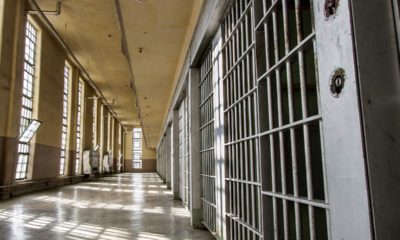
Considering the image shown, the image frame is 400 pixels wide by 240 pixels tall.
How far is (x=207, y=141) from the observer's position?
703 centimetres

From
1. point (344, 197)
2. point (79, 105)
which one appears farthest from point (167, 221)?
point (79, 105)

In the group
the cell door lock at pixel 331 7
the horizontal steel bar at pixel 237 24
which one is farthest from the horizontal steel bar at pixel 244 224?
the horizontal steel bar at pixel 237 24

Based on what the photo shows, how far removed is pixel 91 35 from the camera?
62.1 feet

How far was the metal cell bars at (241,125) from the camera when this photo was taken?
12.2ft

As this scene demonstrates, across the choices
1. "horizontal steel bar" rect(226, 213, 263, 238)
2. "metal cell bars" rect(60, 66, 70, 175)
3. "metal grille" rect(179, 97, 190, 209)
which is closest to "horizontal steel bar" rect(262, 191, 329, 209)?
"horizontal steel bar" rect(226, 213, 263, 238)

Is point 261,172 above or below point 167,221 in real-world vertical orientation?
above

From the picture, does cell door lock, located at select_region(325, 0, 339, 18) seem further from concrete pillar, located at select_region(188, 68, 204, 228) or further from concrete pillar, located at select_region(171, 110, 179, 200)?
concrete pillar, located at select_region(171, 110, 179, 200)

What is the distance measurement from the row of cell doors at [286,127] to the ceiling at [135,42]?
1.96 m

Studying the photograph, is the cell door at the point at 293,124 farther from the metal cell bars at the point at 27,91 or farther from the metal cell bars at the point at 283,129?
the metal cell bars at the point at 27,91

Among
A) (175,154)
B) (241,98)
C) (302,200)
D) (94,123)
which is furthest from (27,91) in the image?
(302,200)

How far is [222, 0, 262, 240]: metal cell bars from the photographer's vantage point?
3729 mm

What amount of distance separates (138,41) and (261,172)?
7.17 m

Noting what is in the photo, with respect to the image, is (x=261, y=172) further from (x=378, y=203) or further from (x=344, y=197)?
(x=378, y=203)

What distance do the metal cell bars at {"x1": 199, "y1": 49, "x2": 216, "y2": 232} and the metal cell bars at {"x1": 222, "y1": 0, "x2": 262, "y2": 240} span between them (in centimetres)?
135
